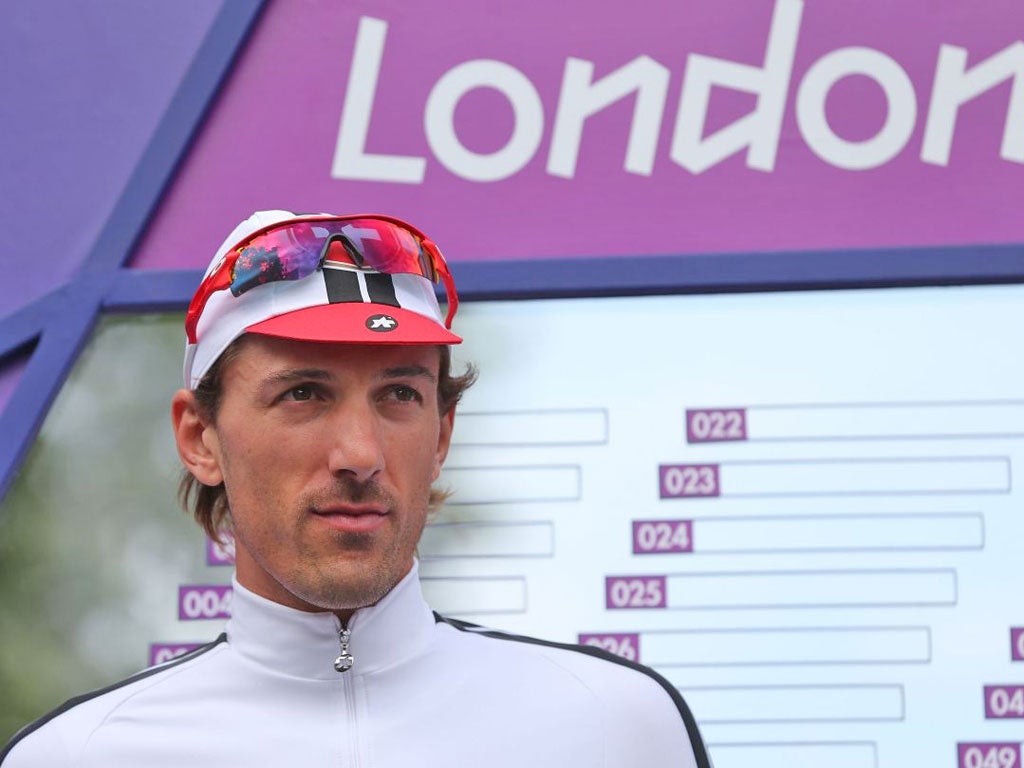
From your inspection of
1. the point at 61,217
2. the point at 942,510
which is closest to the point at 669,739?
the point at 942,510

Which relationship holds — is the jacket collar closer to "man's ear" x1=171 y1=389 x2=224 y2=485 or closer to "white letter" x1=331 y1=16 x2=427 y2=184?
"man's ear" x1=171 y1=389 x2=224 y2=485

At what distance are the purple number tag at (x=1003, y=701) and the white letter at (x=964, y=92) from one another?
1068mm

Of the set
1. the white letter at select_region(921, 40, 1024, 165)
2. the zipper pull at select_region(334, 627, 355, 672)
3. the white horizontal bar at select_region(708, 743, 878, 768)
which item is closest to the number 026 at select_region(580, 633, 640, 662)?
the white horizontal bar at select_region(708, 743, 878, 768)

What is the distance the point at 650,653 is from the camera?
2713 millimetres

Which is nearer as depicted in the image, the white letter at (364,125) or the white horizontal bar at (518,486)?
the white horizontal bar at (518,486)

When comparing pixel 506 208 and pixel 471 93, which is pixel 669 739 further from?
pixel 471 93

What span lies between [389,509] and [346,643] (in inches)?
7.9

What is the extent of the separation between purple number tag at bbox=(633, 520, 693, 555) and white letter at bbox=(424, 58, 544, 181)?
0.80m

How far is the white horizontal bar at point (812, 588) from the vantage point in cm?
267

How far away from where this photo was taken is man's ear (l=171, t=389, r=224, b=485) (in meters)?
1.82

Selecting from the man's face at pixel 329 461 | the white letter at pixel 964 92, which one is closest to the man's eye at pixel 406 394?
the man's face at pixel 329 461

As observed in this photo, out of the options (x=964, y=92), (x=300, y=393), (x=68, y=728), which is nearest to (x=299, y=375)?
(x=300, y=393)

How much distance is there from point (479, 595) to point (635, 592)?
0.31 m

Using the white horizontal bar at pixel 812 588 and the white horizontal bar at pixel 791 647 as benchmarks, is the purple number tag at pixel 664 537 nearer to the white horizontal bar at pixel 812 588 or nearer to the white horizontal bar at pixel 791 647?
the white horizontal bar at pixel 812 588
